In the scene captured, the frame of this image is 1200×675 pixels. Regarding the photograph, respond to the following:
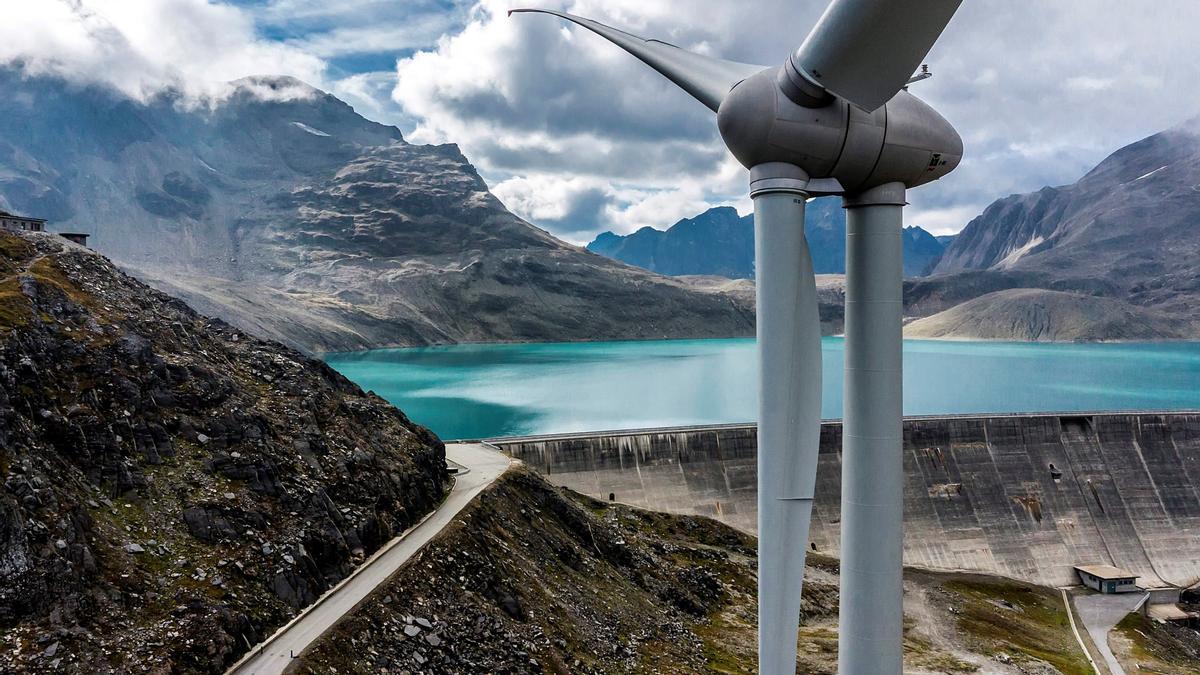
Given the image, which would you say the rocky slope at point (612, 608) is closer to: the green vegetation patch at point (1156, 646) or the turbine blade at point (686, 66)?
the green vegetation patch at point (1156, 646)

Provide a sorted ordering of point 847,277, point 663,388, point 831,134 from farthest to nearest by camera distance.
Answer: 1. point 663,388
2. point 847,277
3. point 831,134

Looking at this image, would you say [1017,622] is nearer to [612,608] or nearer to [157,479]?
[612,608]

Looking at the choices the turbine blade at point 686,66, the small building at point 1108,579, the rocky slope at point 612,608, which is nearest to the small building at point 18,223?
the rocky slope at point 612,608

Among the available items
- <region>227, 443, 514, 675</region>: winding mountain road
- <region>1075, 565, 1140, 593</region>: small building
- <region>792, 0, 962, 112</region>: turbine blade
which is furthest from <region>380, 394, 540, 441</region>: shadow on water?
<region>792, 0, 962, 112</region>: turbine blade

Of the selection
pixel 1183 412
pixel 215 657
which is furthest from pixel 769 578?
pixel 1183 412

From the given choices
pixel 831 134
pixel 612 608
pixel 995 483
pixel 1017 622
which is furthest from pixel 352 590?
pixel 995 483
